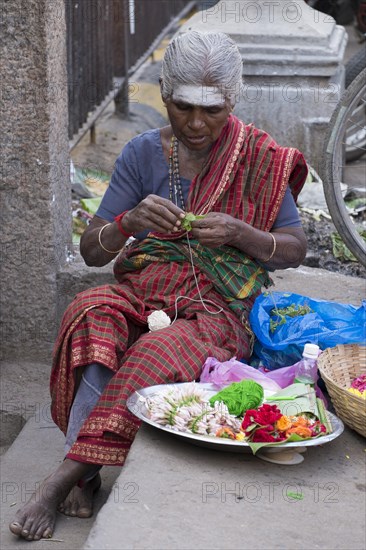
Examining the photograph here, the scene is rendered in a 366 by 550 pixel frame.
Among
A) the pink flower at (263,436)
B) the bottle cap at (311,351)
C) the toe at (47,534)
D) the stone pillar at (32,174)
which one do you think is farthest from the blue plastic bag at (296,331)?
the stone pillar at (32,174)

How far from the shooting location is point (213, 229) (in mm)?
3201

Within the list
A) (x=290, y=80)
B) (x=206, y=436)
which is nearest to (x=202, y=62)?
(x=206, y=436)

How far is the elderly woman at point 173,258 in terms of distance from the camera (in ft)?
10.2

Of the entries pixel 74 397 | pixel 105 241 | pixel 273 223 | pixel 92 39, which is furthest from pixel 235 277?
pixel 92 39

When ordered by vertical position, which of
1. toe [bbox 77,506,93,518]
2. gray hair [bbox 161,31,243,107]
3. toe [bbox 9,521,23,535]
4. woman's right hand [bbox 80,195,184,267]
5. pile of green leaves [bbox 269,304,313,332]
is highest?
gray hair [bbox 161,31,243,107]

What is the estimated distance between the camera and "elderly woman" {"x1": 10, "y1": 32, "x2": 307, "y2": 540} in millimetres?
3098

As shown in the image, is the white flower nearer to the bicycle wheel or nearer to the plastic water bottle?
the plastic water bottle

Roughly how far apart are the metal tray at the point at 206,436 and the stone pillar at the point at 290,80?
10.5 feet

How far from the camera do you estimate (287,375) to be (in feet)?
10.9

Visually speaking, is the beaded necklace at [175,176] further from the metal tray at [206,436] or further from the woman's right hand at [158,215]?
the metal tray at [206,436]

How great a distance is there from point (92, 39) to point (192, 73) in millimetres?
3056

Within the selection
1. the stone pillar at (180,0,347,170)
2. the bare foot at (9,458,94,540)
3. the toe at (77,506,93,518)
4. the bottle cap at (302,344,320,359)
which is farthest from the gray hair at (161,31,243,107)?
the stone pillar at (180,0,347,170)

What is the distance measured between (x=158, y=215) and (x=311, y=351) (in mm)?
657

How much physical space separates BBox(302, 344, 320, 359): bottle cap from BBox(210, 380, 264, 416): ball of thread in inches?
10.2
